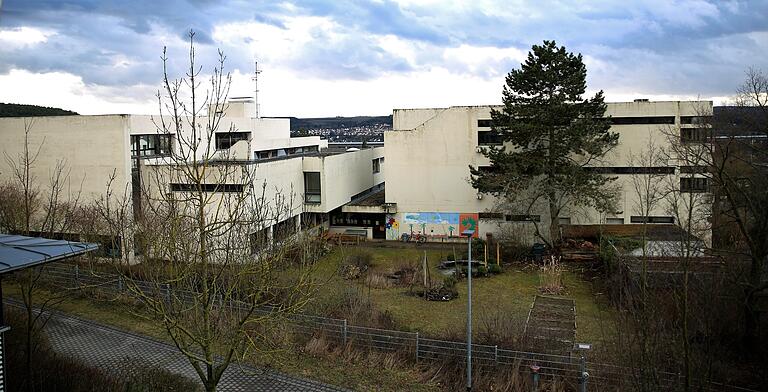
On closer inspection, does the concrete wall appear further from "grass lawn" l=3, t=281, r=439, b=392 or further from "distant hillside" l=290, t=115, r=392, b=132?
"distant hillside" l=290, t=115, r=392, b=132

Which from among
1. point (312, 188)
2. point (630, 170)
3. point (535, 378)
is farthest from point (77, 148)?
point (630, 170)

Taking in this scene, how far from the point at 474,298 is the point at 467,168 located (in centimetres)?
1222

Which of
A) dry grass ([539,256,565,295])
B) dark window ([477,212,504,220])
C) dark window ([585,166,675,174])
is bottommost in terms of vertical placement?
dry grass ([539,256,565,295])

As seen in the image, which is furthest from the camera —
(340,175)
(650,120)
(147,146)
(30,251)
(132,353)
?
(340,175)

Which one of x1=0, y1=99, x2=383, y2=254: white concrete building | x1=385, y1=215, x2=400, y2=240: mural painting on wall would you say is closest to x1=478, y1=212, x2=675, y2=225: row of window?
x1=385, y1=215, x2=400, y2=240: mural painting on wall

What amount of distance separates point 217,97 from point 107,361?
27.6 feet

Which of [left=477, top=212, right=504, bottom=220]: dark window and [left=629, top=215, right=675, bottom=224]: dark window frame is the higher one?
[left=477, top=212, right=504, bottom=220]: dark window

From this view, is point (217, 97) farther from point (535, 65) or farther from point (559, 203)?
point (559, 203)

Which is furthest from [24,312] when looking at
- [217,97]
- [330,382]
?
[217,97]

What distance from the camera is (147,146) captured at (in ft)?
94.4

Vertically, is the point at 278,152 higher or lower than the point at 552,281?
higher

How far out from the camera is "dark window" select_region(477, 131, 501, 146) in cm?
3186

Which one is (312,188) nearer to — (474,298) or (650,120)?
(474,298)

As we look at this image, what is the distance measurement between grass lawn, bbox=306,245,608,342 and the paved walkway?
9.21ft
